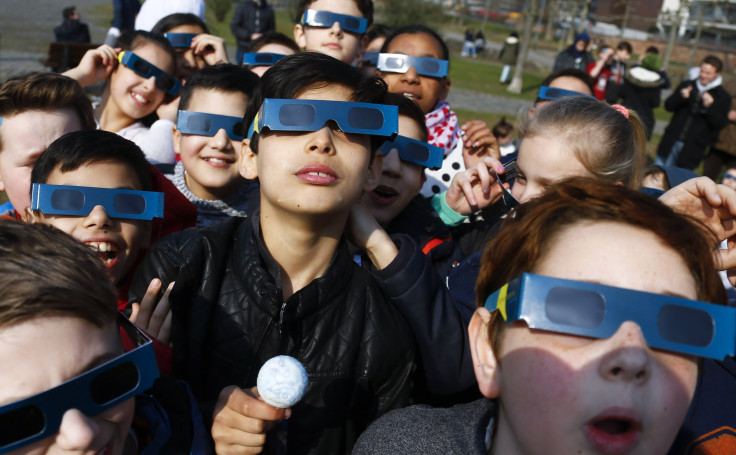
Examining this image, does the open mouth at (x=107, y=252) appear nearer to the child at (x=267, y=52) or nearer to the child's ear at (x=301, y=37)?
the child at (x=267, y=52)

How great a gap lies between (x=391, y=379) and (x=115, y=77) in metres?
3.45

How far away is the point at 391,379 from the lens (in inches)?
98.7

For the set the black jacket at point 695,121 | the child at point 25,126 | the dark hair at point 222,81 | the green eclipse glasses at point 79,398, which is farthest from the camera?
the black jacket at point 695,121

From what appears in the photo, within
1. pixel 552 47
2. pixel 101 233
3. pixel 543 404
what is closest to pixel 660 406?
pixel 543 404

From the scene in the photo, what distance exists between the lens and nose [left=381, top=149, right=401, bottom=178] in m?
3.62

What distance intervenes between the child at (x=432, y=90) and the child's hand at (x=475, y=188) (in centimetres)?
69

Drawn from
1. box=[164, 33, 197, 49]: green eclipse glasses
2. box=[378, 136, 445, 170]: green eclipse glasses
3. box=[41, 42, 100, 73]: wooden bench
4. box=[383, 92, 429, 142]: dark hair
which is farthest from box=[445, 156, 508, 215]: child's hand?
box=[41, 42, 100, 73]: wooden bench

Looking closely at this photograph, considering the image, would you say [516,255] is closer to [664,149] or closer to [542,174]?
[542,174]

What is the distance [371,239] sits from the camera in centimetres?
268

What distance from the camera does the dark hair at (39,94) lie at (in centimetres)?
337

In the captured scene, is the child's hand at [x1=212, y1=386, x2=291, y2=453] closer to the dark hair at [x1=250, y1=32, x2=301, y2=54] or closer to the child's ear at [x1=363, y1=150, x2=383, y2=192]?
the child's ear at [x1=363, y1=150, x2=383, y2=192]

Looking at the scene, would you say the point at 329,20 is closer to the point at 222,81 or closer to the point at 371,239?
the point at 222,81

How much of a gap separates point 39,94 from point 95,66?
4.63 feet

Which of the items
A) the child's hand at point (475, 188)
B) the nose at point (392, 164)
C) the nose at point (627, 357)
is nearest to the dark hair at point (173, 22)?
the nose at point (392, 164)
